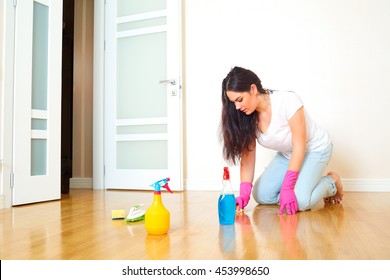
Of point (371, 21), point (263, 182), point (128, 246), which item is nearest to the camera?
point (128, 246)

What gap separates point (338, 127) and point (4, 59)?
256 cm

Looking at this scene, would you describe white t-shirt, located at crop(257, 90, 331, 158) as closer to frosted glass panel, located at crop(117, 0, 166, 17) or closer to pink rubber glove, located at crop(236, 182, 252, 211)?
pink rubber glove, located at crop(236, 182, 252, 211)

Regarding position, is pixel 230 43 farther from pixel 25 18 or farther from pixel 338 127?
pixel 25 18

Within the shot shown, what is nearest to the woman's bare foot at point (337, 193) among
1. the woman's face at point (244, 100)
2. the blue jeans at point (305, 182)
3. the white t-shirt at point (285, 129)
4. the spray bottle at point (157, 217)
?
the blue jeans at point (305, 182)

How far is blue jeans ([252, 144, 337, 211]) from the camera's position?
2125 millimetres

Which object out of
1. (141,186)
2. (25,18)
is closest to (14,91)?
(25,18)

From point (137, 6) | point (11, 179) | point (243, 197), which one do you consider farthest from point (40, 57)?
point (243, 197)

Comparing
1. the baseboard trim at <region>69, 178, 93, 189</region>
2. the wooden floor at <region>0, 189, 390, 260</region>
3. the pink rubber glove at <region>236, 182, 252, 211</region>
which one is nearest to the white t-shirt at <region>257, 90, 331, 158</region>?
the pink rubber glove at <region>236, 182, 252, 211</region>

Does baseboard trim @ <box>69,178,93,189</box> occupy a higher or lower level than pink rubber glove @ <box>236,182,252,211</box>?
lower

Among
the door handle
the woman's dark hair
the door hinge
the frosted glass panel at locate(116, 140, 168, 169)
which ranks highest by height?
the door handle

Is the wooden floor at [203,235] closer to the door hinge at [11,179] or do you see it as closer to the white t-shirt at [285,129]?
the door hinge at [11,179]

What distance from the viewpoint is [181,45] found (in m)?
3.47

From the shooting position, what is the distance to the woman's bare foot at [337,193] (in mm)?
2418

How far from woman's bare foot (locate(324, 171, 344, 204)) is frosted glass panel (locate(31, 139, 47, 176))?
6.43ft
